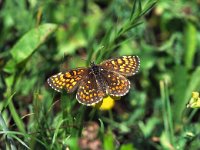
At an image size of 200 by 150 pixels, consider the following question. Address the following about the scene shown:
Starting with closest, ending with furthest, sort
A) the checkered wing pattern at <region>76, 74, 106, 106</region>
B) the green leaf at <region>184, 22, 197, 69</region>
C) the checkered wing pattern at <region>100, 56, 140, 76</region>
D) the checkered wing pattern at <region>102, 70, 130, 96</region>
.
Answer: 1. the checkered wing pattern at <region>76, 74, 106, 106</region>
2. the checkered wing pattern at <region>102, 70, 130, 96</region>
3. the checkered wing pattern at <region>100, 56, 140, 76</region>
4. the green leaf at <region>184, 22, 197, 69</region>

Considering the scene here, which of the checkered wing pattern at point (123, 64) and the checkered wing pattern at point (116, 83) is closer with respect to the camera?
the checkered wing pattern at point (116, 83)

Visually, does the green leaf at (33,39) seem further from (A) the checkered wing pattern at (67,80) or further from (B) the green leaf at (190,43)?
(B) the green leaf at (190,43)

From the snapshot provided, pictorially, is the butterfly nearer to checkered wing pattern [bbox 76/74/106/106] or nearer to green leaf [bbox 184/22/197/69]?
checkered wing pattern [bbox 76/74/106/106]

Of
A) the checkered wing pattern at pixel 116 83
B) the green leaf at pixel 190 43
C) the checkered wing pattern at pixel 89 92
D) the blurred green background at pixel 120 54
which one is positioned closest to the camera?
the checkered wing pattern at pixel 89 92

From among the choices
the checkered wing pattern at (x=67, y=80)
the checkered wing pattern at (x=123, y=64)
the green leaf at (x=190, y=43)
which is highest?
the checkered wing pattern at (x=67, y=80)

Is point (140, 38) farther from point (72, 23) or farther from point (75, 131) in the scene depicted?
point (75, 131)

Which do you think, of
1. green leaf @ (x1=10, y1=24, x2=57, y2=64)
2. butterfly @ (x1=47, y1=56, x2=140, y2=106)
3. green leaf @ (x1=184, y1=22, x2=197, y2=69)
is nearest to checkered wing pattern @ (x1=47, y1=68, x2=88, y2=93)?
butterfly @ (x1=47, y1=56, x2=140, y2=106)

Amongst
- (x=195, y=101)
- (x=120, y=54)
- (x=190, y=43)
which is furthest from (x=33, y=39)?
(x=190, y=43)

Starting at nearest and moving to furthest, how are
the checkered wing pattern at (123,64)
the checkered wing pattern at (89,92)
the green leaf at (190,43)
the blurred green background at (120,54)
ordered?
1. the checkered wing pattern at (89,92)
2. the checkered wing pattern at (123,64)
3. the blurred green background at (120,54)
4. the green leaf at (190,43)

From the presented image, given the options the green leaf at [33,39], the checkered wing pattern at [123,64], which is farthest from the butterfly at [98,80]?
the green leaf at [33,39]
